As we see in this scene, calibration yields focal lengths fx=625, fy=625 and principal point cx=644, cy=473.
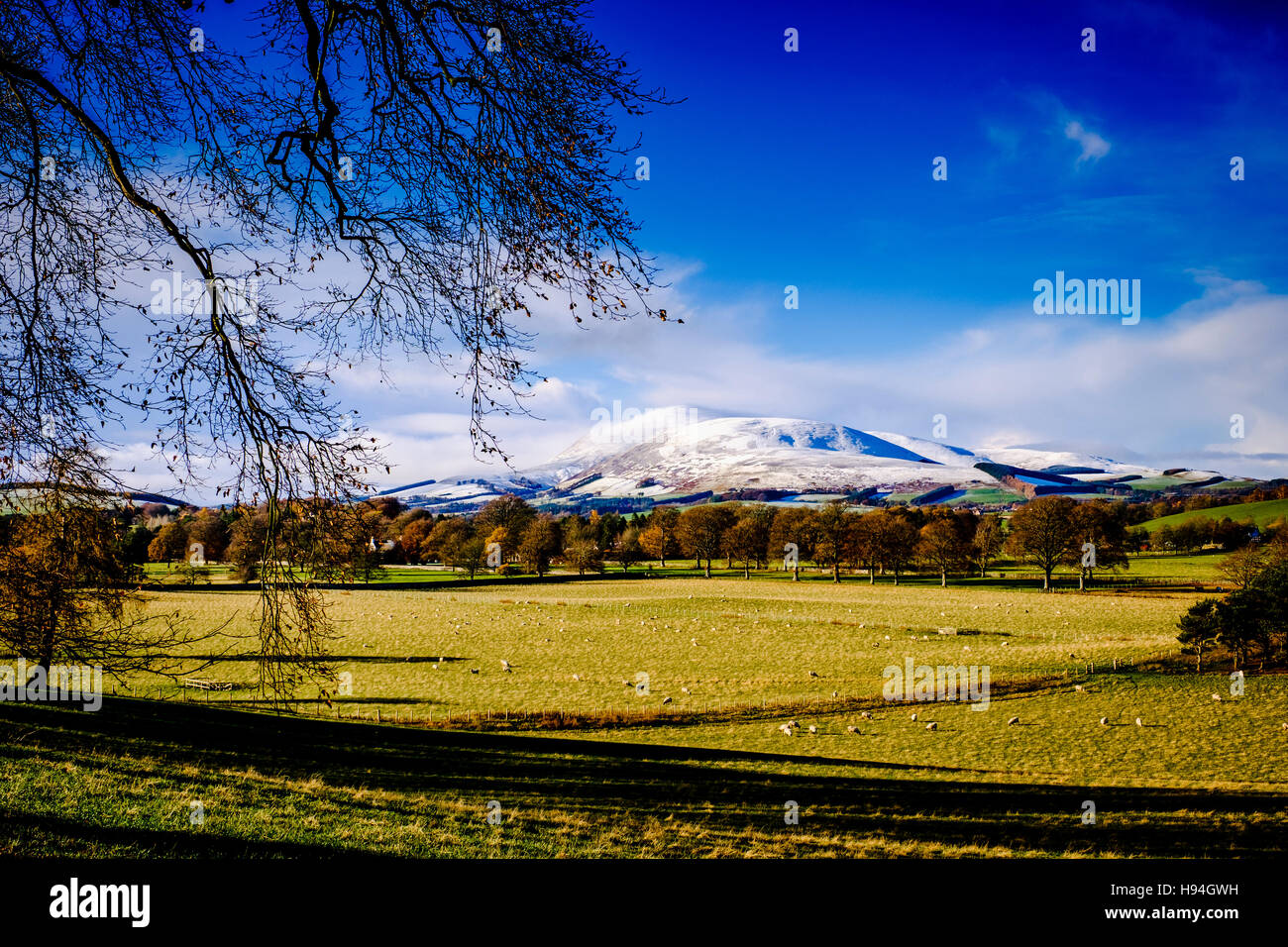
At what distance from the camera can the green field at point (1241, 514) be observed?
90.9 meters

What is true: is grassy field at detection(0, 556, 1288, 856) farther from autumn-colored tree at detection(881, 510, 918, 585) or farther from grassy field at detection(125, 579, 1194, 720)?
autumn-colored tree at detection(881, 510, 918, 585)

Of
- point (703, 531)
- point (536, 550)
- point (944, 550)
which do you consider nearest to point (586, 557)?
point (536, 550)

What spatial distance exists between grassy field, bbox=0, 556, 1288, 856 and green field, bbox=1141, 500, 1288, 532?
71038mm

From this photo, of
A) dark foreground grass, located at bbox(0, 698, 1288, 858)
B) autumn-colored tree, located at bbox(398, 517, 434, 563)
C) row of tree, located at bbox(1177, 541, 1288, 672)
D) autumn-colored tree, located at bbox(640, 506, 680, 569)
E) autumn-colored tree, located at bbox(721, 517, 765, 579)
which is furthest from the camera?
autumn-colored tree, located at bbox(640, 506, 680, 569)

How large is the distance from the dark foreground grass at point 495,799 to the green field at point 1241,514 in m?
105

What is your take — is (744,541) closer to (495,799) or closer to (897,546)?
(897,546)

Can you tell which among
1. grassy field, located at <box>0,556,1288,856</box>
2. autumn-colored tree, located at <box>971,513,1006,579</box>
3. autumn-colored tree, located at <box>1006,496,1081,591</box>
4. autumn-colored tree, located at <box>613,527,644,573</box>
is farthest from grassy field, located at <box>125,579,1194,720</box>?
autumn-colored tree, located at <box>613,527,644,573</box>

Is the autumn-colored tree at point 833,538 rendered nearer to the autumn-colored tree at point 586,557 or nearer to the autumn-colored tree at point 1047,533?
the autumn-colored tree at point 1047,533

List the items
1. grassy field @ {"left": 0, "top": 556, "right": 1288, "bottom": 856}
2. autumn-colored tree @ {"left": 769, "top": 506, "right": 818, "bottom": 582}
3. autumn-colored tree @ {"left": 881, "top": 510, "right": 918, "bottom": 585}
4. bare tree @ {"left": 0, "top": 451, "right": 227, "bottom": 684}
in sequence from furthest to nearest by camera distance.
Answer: autumn-colored tree @ {"left": 769, "top": 506, "right": 818, "bottom": 582} → autumn-colored tree @ {"left": 881, "top": 510, "right": 918, "bottom": 585} → grassy field @ {"left": 0, "top": 556, "right": 1288, "bottom": 856} → bare tree @ {"left": 0, "top": 451, "right": 227, "bottom": 684}

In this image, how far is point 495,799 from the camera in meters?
12.1

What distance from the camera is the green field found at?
90.9m

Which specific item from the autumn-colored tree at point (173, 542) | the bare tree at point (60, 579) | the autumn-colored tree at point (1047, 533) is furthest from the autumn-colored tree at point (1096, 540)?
the bare tree at point (60, 579)
